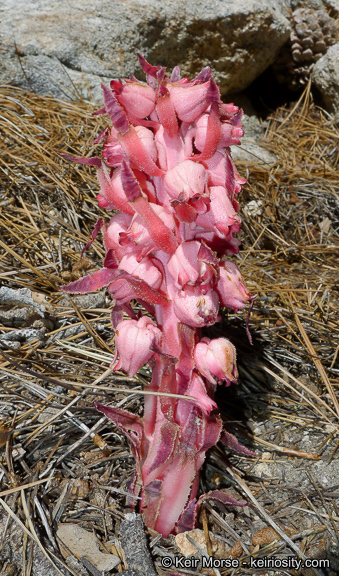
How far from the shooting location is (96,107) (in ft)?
8.87

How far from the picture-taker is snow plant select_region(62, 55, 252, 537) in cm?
105

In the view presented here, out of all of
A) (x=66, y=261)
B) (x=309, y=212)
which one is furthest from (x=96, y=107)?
(x=309, y=212)

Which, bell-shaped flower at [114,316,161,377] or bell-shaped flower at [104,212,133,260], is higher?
bell-shaped flower at [104,212,133,260]

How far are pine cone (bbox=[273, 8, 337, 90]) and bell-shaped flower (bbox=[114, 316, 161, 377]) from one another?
3.11 meters

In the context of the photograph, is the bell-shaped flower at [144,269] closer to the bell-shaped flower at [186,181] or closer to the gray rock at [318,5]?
the bell-shaped flower at [186,181]

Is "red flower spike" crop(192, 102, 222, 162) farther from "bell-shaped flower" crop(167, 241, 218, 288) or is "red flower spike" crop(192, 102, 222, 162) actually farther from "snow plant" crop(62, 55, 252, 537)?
"bell-shaped flower" crop(167, 241, 218, 288)

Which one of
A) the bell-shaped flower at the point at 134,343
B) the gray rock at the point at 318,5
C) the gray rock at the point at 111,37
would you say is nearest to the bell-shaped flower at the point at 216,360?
the bell-shaped flower at the point at 134,343

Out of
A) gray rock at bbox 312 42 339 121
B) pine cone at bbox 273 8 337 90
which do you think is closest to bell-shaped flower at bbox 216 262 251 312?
gray rock at bbox 312 42 339 121

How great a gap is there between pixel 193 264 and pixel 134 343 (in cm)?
23

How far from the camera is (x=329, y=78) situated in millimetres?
3283

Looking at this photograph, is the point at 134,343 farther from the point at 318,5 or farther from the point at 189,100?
the point at 318,5

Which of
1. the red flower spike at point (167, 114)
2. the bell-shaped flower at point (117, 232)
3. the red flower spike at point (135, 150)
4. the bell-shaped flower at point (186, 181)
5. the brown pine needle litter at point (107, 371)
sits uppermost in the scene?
the red flower spike at point (167, 114)

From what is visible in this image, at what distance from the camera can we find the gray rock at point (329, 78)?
3256mm

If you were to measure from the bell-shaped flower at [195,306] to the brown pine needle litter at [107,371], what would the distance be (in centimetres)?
24
